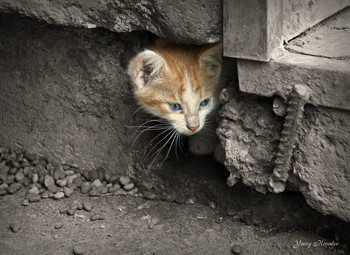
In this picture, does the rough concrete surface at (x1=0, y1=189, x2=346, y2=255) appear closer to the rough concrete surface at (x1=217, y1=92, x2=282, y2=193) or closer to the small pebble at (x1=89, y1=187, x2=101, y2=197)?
the small pebble at (x1=89, y1=187, x2=101, y2=197)

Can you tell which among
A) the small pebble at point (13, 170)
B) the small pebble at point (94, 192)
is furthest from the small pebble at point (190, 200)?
the small pebble at point (13, 170)

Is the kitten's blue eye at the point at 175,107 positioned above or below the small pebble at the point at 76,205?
above

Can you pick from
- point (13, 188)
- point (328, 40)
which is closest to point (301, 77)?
point (328, 40)

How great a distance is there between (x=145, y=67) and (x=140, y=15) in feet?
0.95

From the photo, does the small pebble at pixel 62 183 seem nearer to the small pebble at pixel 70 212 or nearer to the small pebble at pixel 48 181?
the small pebble at pixel 48 181

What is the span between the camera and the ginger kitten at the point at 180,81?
9.62ft

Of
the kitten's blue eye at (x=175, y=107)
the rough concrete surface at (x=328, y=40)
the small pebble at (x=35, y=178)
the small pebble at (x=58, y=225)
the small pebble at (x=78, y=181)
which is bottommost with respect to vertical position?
the small pebble at (x=58, y=225)

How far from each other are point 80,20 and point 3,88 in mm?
1132

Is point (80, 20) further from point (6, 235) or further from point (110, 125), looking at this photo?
→ point (6, 235)

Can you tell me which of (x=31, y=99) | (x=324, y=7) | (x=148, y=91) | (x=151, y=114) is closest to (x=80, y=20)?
(x=148, y=91)

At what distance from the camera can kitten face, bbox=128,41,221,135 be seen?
9.63ft

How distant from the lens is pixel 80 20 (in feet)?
9.62

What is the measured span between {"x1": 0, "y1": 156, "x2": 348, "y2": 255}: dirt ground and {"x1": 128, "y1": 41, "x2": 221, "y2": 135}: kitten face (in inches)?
22.3

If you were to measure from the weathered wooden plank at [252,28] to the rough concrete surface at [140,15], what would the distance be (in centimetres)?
9
